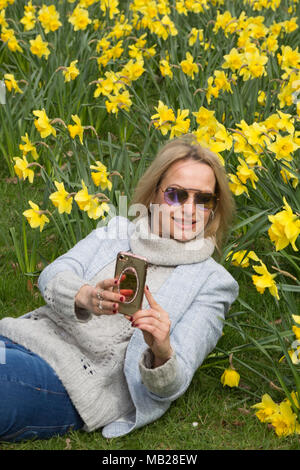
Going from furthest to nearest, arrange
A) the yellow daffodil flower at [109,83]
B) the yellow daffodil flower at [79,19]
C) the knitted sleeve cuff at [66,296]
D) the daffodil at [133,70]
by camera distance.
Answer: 1. the yellow daffodil flower at [79,19]
2. the daffodil at [133,70]
3. the yellow daffodil flower at [109,83]
4. the knitted sleeve cuff at [66,296]

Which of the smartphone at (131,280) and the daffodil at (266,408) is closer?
the smartphone at (131,280)

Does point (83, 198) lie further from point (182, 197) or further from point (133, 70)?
point (133, 70)

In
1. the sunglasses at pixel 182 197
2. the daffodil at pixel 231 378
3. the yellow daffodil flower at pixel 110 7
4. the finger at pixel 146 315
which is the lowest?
the daffodil at pixel 231 378

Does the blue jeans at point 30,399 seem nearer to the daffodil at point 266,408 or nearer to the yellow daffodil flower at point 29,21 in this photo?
the daffodil at point 266,408

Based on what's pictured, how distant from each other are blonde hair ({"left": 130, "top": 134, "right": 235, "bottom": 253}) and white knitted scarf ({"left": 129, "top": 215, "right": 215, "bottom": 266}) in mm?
103

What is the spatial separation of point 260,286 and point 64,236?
1.19m

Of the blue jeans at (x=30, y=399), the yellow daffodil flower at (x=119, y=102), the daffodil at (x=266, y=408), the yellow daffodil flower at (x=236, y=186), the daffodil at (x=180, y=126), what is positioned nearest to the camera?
the blue jeans at (x=30, y=399)

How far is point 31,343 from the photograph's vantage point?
91.6 inches

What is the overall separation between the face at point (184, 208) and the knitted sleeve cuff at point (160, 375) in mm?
477

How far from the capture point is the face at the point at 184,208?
2.44 m

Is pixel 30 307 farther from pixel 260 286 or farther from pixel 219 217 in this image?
pixel 260 286

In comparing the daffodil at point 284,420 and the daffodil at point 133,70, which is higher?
the daffodil at point 133,70

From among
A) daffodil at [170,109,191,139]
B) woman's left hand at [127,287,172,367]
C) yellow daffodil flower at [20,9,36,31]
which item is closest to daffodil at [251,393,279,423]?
woman's left hand at [127,287,172,367]

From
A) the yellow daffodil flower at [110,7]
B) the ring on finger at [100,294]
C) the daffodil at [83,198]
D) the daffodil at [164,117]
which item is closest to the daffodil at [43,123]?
the daffodil at [164,117]
